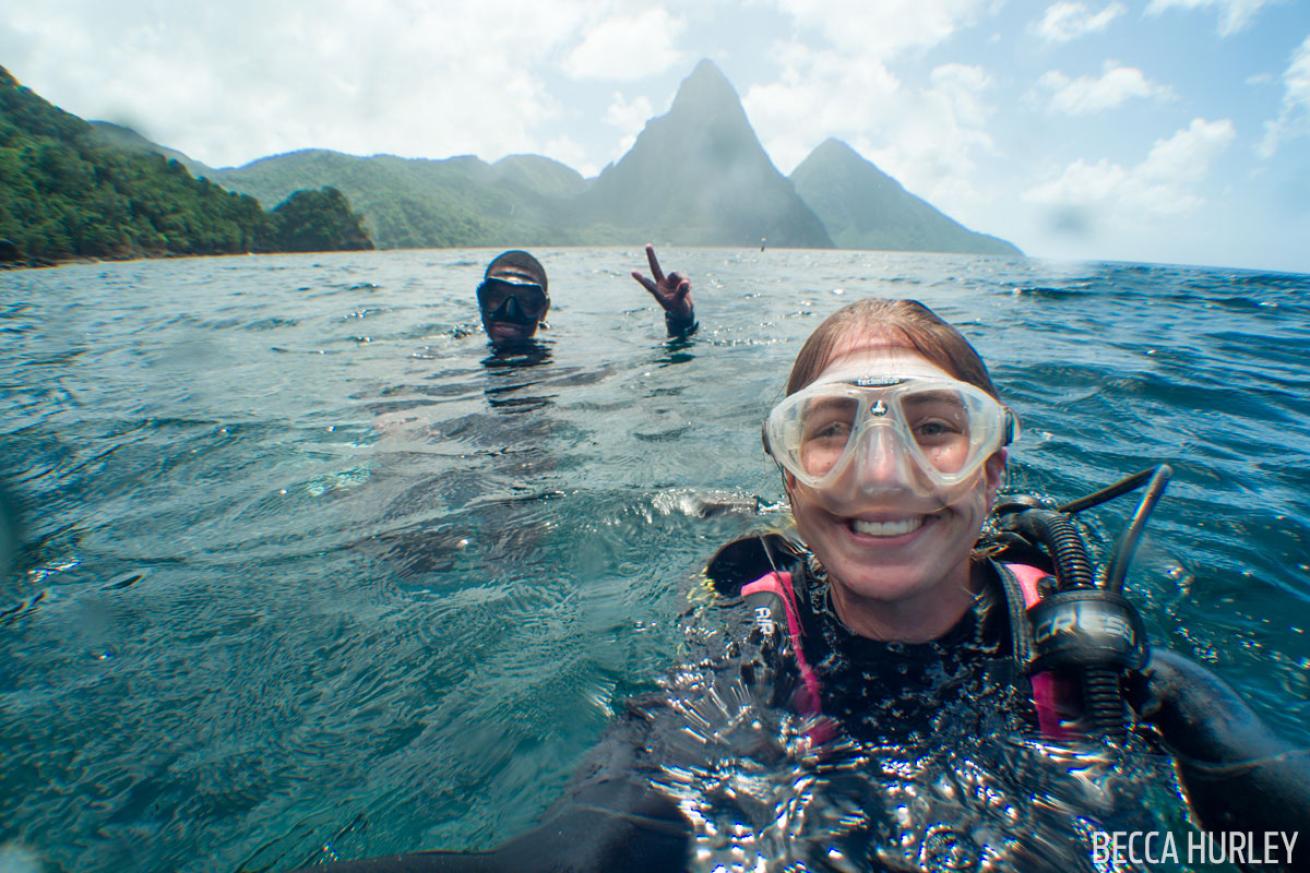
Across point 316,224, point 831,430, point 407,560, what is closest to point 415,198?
point 316,224

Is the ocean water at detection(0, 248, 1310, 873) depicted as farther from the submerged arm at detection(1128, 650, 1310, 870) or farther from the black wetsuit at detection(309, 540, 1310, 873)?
the submerged arm at detection(1128, 650, 1310, 870)

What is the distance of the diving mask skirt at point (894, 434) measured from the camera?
5.21ft

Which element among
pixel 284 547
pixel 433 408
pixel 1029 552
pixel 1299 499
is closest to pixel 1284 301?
pixel 1299 499

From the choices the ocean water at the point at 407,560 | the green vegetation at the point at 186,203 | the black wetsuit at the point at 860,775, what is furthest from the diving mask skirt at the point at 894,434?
the green vegetation at the point at 186,203

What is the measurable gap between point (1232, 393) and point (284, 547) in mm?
7637

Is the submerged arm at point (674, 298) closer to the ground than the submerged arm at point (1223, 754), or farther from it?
farther from it

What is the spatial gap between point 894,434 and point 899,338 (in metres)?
0.37

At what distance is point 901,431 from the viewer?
5.29 ft

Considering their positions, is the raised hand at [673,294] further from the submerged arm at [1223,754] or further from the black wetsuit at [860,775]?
the submerged arm at [1223,754]

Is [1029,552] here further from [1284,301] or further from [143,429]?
[1284,301]

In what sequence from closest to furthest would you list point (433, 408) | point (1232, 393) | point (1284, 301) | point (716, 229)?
1. point (433, 408)
2. point (1232, 393)
3. point (1284, 301)
4. point (716, 229)

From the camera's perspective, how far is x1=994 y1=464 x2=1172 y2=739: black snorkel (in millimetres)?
1462

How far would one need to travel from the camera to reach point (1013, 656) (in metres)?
1.72

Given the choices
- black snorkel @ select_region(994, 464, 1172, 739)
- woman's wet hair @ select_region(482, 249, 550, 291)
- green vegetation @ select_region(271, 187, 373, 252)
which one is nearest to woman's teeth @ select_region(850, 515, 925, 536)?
black snorkel @ select_region(994, 464, 1172, 739)
